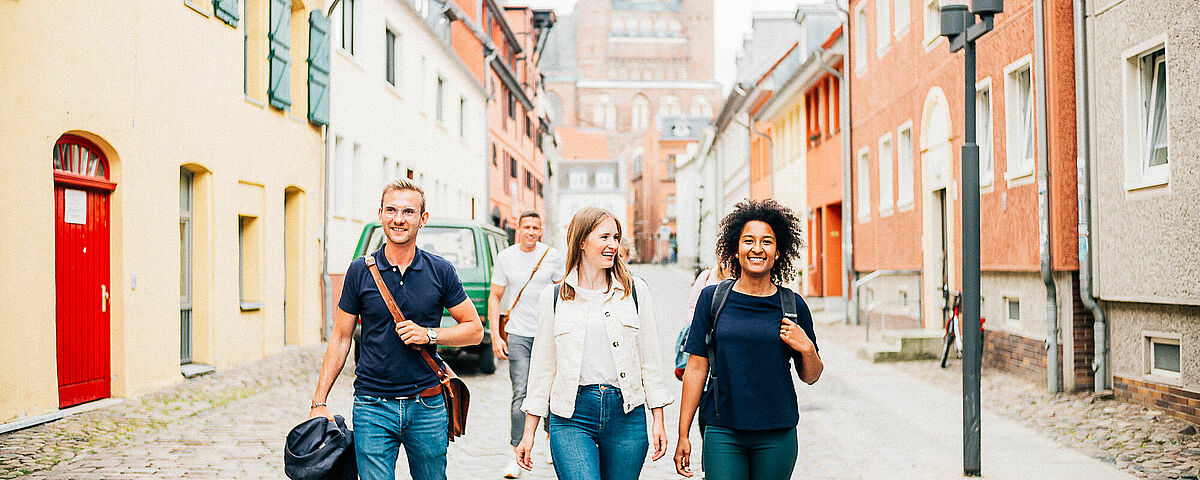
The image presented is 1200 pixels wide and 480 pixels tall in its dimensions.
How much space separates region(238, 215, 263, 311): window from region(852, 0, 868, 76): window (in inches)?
439

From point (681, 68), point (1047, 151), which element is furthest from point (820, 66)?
point (681, 68)

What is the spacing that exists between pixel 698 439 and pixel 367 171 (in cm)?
1335

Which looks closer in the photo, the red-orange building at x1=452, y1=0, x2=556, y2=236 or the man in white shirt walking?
the man in white shirt walking

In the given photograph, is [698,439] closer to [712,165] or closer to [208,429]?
[208,429]

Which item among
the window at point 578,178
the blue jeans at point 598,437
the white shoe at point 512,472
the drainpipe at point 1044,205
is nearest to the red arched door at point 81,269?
the white shoe at point 512,472

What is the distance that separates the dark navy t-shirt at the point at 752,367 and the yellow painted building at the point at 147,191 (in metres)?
6.99

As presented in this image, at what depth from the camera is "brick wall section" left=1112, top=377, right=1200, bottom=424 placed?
893 centimetres

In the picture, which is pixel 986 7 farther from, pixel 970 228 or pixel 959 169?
pixel 959 169

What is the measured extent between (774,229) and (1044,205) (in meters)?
7.69

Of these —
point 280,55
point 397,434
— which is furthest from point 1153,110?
point 280,55

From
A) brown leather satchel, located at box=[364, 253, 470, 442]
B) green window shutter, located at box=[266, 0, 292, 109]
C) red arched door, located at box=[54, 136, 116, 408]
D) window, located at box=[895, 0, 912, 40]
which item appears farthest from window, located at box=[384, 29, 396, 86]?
brown leather satchel, located at box=[364, 253, 470, 442]

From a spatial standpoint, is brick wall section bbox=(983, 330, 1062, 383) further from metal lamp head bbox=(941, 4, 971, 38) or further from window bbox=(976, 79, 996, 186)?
metal lamp head bbox=(941, 4, 971, 38)

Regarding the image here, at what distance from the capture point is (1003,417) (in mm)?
10148

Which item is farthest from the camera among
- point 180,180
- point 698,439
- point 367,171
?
point 367,171
